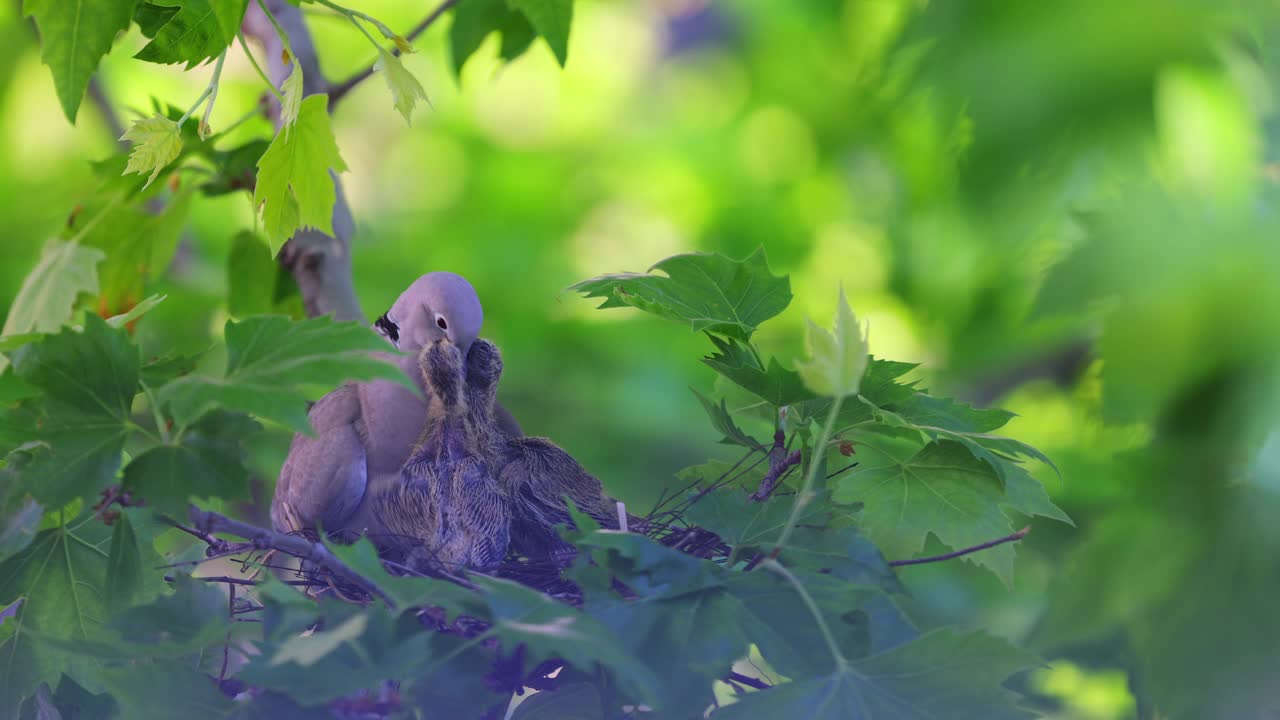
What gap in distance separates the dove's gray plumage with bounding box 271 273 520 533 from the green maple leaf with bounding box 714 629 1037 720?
1.43 feet

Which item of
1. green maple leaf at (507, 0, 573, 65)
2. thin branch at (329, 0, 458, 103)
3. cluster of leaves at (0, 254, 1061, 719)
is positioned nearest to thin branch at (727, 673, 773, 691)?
cluster of leaves at (0, 254, 1061, 719)

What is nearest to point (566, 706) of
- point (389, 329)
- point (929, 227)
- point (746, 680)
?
point (746, 680)

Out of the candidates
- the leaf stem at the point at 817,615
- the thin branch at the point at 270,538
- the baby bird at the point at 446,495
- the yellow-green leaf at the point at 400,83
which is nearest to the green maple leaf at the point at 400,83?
the yellow-green leaf at the point at 400,83

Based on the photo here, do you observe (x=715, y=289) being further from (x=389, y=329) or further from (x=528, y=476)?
(x=389, y=329)

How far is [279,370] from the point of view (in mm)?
659

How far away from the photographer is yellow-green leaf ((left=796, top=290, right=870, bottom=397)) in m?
0.61

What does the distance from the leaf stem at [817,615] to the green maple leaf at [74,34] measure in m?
0.58

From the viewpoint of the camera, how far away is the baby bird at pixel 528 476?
0.97m

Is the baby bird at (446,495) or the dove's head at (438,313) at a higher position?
the dove's head at (438,313)

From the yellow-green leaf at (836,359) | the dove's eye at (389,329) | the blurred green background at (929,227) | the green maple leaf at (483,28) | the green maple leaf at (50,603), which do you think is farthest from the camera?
the green maple leaf at (483,28)

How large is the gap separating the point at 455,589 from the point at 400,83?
40cm

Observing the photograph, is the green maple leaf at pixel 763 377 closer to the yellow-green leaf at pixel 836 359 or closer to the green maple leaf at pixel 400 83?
the yellow-green leaf at pixel 836 359

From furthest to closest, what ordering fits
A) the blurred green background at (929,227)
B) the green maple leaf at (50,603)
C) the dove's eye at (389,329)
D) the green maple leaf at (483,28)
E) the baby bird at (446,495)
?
the green maple leaf at (483,28) < the dove's eye at (389,329) < the baby bird at (446,495) < the green maple leaf at (50,603) < the blurred green background at (929,227)

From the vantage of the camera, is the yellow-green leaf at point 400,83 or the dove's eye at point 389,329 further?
the dove's eye at point 389,329
